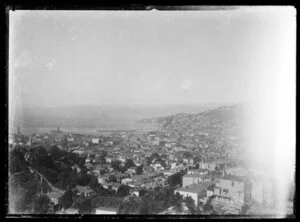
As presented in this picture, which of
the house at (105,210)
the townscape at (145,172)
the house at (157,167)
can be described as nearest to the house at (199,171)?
the townscape at (145,172)

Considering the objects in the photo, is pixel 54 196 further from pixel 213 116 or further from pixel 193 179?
pixel 213 116

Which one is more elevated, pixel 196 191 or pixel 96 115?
pixel 96 115

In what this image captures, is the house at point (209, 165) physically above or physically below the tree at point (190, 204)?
above

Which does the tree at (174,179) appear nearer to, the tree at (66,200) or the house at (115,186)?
the house at (115,186)

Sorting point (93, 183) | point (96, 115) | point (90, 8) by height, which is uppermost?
point (90, 8)

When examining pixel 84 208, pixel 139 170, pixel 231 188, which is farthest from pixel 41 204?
pixel 231 188

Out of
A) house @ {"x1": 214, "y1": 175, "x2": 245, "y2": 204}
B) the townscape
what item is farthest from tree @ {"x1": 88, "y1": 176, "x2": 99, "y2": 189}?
house @ {"x1": 214, "y1": 175, "x2": 245, "y2": 204}
